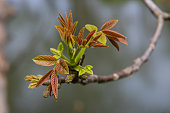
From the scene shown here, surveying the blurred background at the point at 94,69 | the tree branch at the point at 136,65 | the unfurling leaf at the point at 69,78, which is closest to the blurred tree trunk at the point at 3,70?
the blurred background at the point at 94,69

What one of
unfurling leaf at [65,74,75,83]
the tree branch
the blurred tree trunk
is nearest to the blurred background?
the blurred tree trunk

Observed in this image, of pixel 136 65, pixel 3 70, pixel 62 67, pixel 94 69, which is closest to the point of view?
pixel 62 67

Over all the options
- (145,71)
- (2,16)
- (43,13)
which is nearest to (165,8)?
(145,71)

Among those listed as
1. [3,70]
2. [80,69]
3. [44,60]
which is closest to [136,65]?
[80,69]

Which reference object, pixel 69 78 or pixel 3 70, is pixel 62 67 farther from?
pixel 3 70

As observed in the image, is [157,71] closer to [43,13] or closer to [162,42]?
[162,42]

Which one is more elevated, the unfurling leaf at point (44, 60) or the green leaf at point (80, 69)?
the unfurling leaf at point (44, 60)

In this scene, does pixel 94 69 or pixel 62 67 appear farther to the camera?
pixel 94 69

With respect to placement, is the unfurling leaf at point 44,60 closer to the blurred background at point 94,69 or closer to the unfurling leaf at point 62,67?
the unfurling leaf at point 62,67
